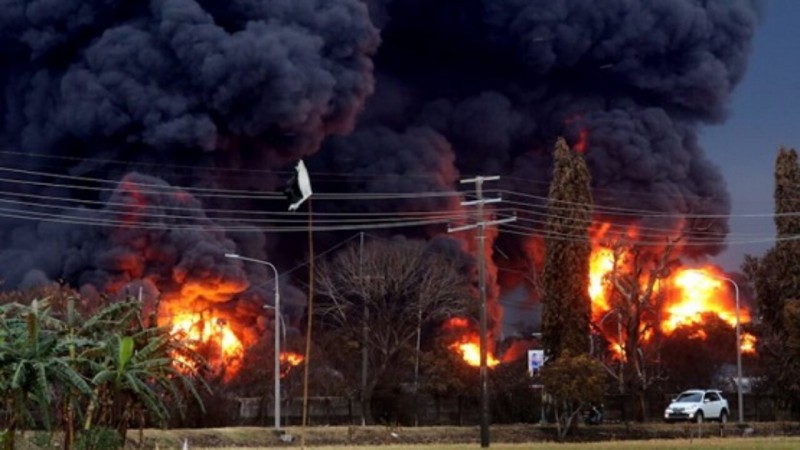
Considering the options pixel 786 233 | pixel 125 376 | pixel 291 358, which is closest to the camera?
pixel 125 376

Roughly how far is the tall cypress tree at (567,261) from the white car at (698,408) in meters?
8.46

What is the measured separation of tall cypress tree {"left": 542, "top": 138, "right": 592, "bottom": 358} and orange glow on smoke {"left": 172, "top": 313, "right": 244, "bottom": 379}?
19.6 meters

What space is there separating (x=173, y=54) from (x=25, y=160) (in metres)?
15.8

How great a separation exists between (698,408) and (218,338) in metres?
27.6

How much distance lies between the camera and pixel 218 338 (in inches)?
2894

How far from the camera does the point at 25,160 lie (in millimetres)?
90750

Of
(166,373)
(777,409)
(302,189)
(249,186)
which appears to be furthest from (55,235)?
(302,189)

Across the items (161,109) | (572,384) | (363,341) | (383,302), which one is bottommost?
(572,384)

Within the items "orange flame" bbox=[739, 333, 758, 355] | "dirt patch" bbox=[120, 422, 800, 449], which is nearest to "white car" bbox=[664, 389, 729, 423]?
"dirt patch" bbox=[120, 422, 800, 449]

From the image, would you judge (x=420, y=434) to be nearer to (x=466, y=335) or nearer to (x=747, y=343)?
(x=466, y=335)

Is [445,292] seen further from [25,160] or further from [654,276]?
[25,160]

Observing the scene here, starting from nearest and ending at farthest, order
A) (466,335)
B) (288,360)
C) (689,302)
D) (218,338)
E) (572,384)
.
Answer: (572,384) → (218,338) → (288,360) → (466,335) → (689,302)

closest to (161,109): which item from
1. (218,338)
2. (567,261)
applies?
(218,338)

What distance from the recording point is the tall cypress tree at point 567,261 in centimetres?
6022
